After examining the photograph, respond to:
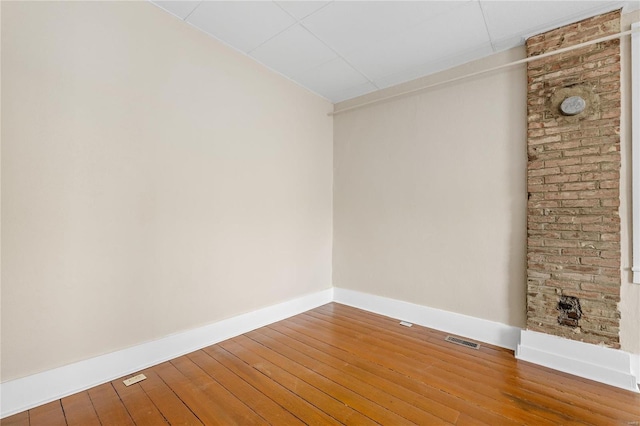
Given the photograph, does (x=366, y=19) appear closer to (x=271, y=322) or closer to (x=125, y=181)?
(x=125, y=181)

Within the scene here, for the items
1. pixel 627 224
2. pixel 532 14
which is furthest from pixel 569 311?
pixel 532 14

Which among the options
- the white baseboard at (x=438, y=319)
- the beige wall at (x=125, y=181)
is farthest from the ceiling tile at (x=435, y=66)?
the white baseboard at (x=438, y=319)

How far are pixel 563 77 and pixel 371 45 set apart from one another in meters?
1.71

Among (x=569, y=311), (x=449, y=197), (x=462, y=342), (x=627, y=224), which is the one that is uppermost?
(x=449, y=197)

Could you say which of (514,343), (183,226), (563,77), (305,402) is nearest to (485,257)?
(514,343)

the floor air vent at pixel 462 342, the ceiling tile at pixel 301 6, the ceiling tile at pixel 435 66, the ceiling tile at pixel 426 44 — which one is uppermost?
the ceiling tile at pixel 301 6

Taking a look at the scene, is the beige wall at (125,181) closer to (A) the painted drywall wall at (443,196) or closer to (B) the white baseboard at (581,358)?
(A) the painted drywall wall at (443,196)

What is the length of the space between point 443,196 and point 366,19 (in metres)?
1.91

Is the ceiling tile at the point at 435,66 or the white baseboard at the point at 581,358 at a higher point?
the ceiling tile at the point at 435,66

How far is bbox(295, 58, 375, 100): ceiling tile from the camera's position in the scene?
3120mm

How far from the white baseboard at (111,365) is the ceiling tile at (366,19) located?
113 inches

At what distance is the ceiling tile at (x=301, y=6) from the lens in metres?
2.16

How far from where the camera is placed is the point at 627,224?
213cm

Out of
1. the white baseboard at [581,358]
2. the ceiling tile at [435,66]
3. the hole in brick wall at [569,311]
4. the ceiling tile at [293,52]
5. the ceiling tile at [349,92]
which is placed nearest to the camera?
the white baseboard at [581,358]
